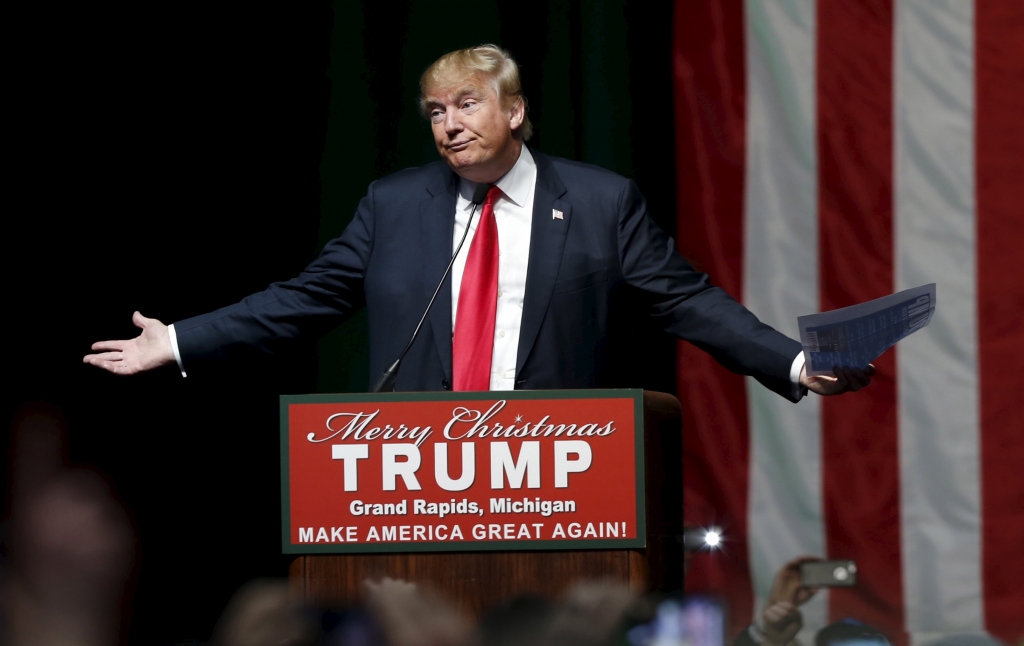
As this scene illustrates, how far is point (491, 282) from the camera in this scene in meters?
2.26

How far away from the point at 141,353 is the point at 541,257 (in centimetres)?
75

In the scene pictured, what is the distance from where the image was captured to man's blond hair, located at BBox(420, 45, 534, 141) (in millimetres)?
2318

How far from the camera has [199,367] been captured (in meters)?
2.32

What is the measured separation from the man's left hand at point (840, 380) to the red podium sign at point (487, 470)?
1.23ft

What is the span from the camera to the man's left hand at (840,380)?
1.93 metres

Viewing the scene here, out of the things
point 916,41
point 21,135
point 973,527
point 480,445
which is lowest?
point 973,527

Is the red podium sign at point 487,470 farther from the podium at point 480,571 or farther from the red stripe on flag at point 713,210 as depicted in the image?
the red stripe on flag at point 713,210

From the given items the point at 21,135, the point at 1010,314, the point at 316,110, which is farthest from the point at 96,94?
the point at 1010,314

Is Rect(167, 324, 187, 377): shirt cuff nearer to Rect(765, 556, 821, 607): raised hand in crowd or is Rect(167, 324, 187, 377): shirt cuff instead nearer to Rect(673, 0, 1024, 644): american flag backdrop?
Rect(673, 0, 1024, 644): american flag backdrop

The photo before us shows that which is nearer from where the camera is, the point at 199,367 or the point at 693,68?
the point at 199,367

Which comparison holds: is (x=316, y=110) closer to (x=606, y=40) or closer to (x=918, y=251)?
(x=606, y=40)

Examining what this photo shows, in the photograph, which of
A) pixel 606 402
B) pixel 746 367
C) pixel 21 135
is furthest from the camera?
pixel 21 135

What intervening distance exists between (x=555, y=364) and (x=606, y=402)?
50 centimetres

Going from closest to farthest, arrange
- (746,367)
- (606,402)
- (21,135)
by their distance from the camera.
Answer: (606,402) → (746,367) → (21,135)
